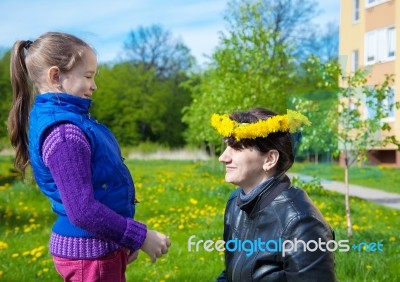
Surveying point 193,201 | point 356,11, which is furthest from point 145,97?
point 193,201

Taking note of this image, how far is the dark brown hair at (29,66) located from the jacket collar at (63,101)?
0.31 ft

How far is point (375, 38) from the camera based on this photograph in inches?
917

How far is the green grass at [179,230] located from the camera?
16.4 ft

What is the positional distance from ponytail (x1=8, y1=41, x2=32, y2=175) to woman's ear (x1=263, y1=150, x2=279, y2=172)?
1.01 m

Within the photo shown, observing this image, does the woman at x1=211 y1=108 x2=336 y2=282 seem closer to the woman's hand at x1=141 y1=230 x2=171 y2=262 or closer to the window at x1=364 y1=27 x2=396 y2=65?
the woman's hand at x1=141 y1=230 x2=171 y2=262

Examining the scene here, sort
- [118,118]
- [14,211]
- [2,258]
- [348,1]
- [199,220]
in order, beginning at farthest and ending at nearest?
[118,118] < [348,1] < [14,211] < [199,220] < [2,258]

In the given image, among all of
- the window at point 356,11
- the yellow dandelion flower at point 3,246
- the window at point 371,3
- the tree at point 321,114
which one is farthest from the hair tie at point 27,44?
the window at point 356,11

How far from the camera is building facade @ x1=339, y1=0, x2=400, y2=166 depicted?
22.2 metres

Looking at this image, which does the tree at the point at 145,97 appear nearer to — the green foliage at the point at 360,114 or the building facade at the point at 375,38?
the building facade at the point at 375,38

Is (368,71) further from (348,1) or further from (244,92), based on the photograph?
(348,1)

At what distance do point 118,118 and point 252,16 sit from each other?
983 inches

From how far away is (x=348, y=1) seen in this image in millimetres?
25156

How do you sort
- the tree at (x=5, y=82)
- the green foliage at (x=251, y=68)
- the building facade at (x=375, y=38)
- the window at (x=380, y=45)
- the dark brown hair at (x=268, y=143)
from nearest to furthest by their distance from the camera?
the dark brown hair at (x=268, y=143), the green foliage at (x=251, y=68), the tree at (x=5, y=82), the building facade at (x=375, y=38), the window at (x=380, y=45)

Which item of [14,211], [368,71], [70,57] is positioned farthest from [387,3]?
[70,57]
